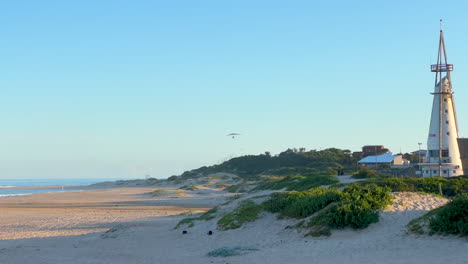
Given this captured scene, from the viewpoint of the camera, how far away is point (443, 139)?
41.5m

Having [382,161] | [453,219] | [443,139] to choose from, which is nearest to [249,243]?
[453,219]

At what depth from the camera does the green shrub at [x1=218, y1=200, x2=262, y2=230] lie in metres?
19.0

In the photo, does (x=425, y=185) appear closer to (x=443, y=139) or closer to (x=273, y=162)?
(x=443, y=139)

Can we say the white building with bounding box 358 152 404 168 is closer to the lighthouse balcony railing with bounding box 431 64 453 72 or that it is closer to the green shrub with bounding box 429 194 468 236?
the lighthouse balcony railing with bounding box 431 64 453 72

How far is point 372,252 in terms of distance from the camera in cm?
1266

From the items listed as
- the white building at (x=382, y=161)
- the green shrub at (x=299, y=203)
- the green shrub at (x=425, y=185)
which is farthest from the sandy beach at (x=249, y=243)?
the white building at (x=382, y=161)

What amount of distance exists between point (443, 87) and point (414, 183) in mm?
19966

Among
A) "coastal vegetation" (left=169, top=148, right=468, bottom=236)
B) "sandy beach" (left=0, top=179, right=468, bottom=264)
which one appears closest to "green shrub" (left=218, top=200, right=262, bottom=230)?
"coastal vegetation" (left=169, top=148, right=468, bottom=236)

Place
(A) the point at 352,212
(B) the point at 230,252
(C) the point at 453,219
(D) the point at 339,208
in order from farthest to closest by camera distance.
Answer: (D) the point at 339,208
(A) the point at 352,212
(B) the point at 230,252
(C) the point at 453,219

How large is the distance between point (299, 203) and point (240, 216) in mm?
2475

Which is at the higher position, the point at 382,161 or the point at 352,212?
the point at 382,161

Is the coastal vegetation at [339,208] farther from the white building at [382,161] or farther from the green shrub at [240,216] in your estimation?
the white building at [382,161]

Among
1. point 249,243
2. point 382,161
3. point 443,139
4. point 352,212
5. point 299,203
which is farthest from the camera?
point 382,161

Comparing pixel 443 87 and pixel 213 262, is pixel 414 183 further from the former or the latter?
pixel 443 87
